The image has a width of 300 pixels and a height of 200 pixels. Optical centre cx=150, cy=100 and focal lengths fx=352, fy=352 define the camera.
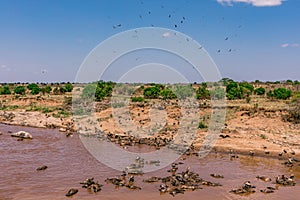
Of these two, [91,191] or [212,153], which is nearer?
[91,191]

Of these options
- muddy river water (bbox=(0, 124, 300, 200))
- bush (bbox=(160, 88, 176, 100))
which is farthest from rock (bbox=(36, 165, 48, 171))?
bush (bbox=(160, 88, 176, 100))

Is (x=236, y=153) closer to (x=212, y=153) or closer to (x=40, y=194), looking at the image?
(x=212, y=153)

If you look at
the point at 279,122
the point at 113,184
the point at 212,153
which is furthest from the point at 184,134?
the point at 113,184

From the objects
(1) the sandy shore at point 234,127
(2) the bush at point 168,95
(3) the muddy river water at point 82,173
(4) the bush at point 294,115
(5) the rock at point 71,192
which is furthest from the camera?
(2) the bush at point 168,95

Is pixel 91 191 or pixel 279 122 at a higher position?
pixel 279 122

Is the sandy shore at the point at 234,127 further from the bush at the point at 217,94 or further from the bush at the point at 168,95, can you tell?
the bush at the point at 217,94

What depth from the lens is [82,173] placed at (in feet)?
51.2

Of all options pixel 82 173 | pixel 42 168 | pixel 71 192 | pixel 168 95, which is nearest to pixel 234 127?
pixel 82 173

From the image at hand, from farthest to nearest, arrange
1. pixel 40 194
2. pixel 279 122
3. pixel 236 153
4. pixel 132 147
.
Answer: pixel 279 122
pixel 132 147
pixel 236 153
pixel 40 194

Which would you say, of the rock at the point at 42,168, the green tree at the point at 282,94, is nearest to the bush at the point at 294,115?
the green tree at the point at 282,94

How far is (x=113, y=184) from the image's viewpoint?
13906mm

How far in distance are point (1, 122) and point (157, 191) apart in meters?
22.3

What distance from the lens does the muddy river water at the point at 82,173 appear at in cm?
1284

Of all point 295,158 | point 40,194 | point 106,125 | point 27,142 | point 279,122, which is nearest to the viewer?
point 40,194
